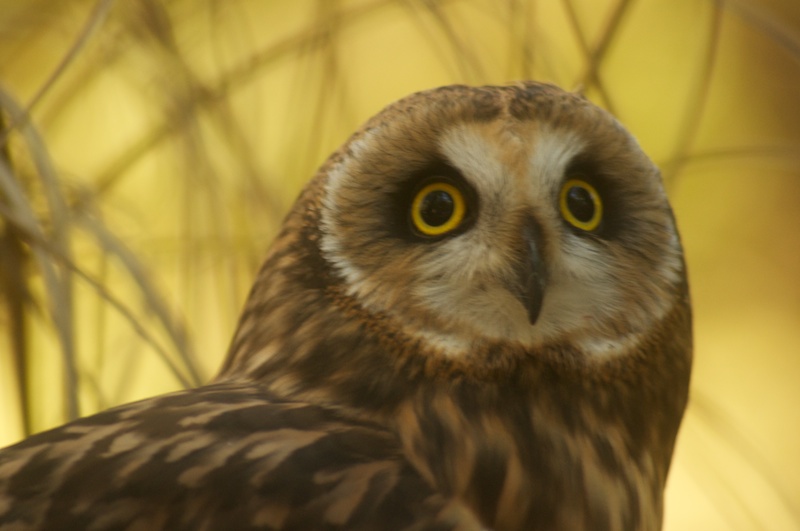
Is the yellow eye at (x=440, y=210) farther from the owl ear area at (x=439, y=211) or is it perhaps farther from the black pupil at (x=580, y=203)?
the black pupil at (x=580, y=203)

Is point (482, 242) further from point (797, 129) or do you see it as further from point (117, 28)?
point (797, 129)

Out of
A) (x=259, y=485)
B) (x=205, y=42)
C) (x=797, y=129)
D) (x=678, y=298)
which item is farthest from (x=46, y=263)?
(x=797, y=129)

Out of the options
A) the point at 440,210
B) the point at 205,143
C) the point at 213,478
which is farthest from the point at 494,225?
the point at 205,143

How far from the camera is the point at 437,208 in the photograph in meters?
0.95

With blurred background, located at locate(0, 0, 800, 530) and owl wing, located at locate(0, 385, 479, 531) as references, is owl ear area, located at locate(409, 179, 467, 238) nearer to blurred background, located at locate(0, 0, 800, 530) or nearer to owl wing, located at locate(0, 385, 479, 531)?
owl wing, located at locate(0, 385, 479, 531)

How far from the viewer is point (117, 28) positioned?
147cm

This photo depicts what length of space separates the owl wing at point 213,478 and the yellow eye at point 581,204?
0.96 feet

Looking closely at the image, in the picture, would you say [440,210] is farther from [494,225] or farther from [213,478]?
[213,478]

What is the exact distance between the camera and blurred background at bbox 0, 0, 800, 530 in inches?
48.8

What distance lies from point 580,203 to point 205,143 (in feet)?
2.18

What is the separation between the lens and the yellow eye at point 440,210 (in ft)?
3.11

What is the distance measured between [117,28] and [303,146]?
1.09 ft

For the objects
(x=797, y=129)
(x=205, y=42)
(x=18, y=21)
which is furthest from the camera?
(x=797, y=129)

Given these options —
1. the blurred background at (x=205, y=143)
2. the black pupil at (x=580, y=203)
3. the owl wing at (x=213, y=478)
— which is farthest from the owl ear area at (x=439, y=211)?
the blurred background at (x=205, y=143)
